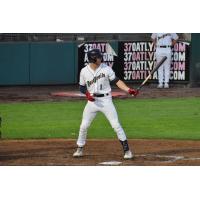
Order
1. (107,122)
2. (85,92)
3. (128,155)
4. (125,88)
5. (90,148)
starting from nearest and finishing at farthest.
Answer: (125,88), (85,92), (128,155), (90,148), (107,122)

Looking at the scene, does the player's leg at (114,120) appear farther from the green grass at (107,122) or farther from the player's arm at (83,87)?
the green grass at (107,122)

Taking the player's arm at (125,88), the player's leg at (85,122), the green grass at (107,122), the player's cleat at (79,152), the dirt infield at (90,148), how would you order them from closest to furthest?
the player's arm at (125,88), the player's leg at (85,122), the dirt infield at (90,148), the player's cleat at (79,152), the green grass at (107,122)

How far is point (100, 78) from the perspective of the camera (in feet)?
52.0

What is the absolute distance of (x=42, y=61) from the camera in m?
17.4


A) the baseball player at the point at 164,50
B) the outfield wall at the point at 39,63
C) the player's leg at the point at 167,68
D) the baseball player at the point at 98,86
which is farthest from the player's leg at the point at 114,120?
the player's leg at the point at 167,68

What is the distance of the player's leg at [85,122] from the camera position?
15994 mm

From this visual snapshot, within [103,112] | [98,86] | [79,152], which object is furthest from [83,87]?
[79,152]

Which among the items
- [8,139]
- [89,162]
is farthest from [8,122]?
[89,162]

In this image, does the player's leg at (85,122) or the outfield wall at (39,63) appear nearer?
the player's leg at (85,122)

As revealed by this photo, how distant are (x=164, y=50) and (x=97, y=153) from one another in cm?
223

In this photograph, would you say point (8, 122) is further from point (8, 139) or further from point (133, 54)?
point (133, 54)

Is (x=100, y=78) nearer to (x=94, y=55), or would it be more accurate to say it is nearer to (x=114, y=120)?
(x=94, y=55)

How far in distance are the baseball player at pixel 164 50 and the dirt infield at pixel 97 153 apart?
3.39 feet

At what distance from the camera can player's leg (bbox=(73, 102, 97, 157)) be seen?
52.5ft
